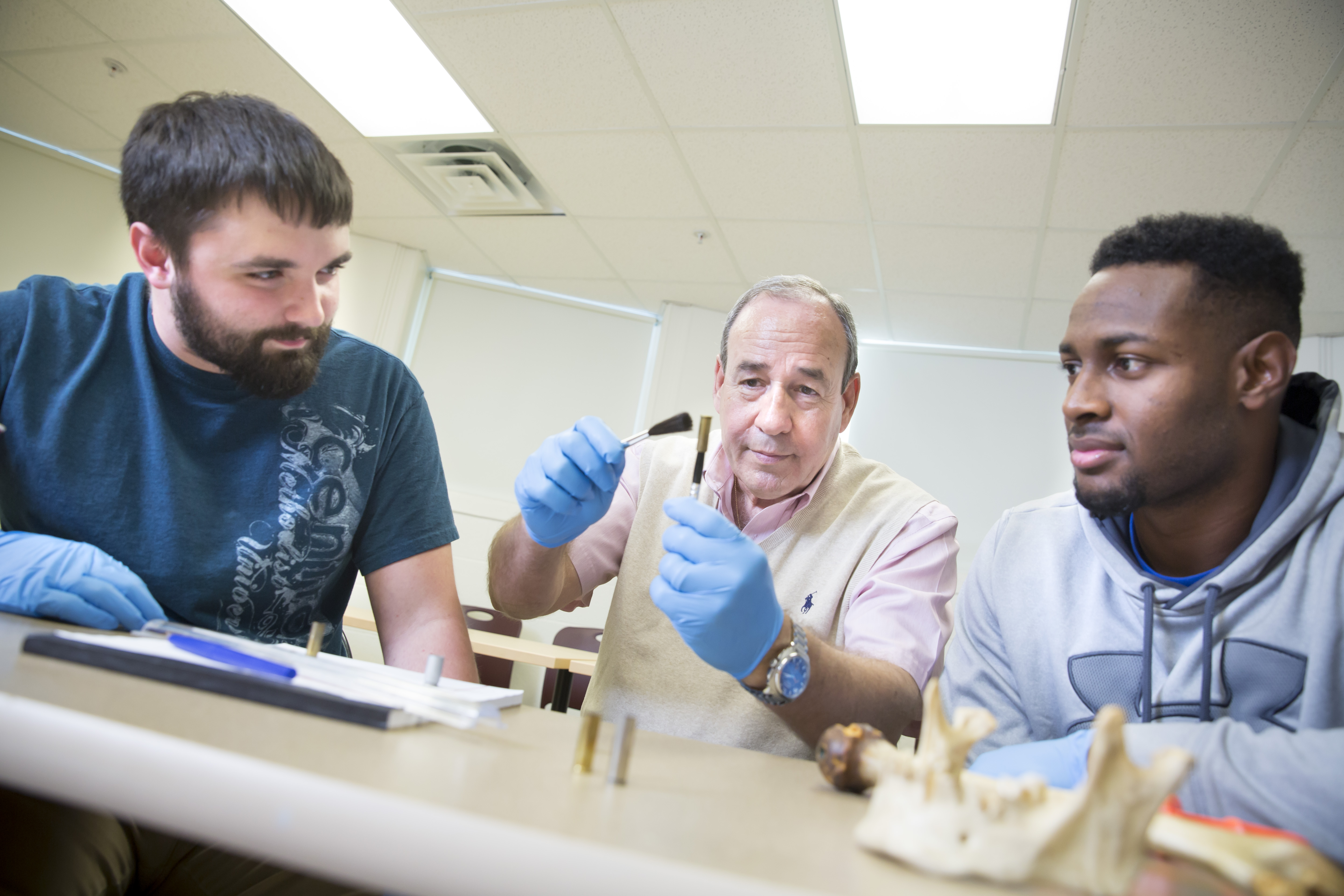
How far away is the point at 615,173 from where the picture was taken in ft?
11.0

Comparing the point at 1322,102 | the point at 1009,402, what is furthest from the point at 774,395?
the point at 1009,402

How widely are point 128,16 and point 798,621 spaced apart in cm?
341

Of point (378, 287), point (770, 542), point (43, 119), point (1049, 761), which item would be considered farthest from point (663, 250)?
point (1049, 761)

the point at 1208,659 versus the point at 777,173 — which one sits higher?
the point at 777,173

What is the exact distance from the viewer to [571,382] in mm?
5082

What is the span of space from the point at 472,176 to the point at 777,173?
60.6 inches

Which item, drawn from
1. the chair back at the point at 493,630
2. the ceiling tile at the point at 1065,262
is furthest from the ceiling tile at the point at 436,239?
the ceiling tile at the point at 1065,262

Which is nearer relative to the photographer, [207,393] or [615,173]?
[207,393]

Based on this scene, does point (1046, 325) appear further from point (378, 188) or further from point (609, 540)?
point (378, 188)

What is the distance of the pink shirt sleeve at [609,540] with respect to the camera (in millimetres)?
1494

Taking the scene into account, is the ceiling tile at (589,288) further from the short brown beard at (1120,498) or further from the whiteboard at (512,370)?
the short brown beard at (1120,498)

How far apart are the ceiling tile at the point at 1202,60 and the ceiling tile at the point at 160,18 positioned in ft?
9.77

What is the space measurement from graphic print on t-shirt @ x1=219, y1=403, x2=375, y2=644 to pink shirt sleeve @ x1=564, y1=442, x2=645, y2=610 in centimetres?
43

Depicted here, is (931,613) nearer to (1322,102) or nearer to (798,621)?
(798,621)
